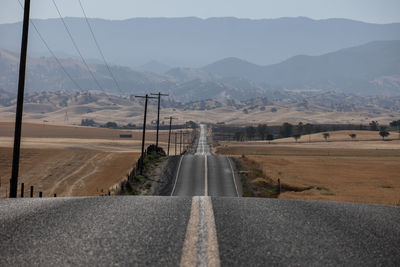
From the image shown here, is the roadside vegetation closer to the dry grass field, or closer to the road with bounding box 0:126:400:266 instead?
the dry grass field

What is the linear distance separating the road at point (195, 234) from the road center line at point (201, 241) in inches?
0.5

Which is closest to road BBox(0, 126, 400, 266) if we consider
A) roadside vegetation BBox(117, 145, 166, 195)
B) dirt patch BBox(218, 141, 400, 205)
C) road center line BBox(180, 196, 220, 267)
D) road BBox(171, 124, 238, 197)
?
road center line BBox(180, 196, 220, 267)

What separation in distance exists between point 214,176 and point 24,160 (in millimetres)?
49606

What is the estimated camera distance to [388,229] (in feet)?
21.2

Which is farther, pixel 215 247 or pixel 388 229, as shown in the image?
pixel 388 229

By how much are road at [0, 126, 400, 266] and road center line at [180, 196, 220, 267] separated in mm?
12

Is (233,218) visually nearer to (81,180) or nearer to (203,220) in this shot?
(203,220)

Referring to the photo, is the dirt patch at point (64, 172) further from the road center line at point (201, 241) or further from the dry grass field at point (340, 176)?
the road center line at point (201, 241)

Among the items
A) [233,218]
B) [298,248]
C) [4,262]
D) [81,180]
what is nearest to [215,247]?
[298,248]

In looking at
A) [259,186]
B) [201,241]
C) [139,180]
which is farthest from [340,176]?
[201,241]

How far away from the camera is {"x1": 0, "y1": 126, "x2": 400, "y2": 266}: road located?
4.84 metres

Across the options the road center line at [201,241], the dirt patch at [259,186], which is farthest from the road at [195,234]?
the dirt patch at [259,186]

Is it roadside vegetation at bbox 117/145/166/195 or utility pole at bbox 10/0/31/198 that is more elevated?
utility pole at bbox 10/0/31/198

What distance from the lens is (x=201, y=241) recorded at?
5305mm
